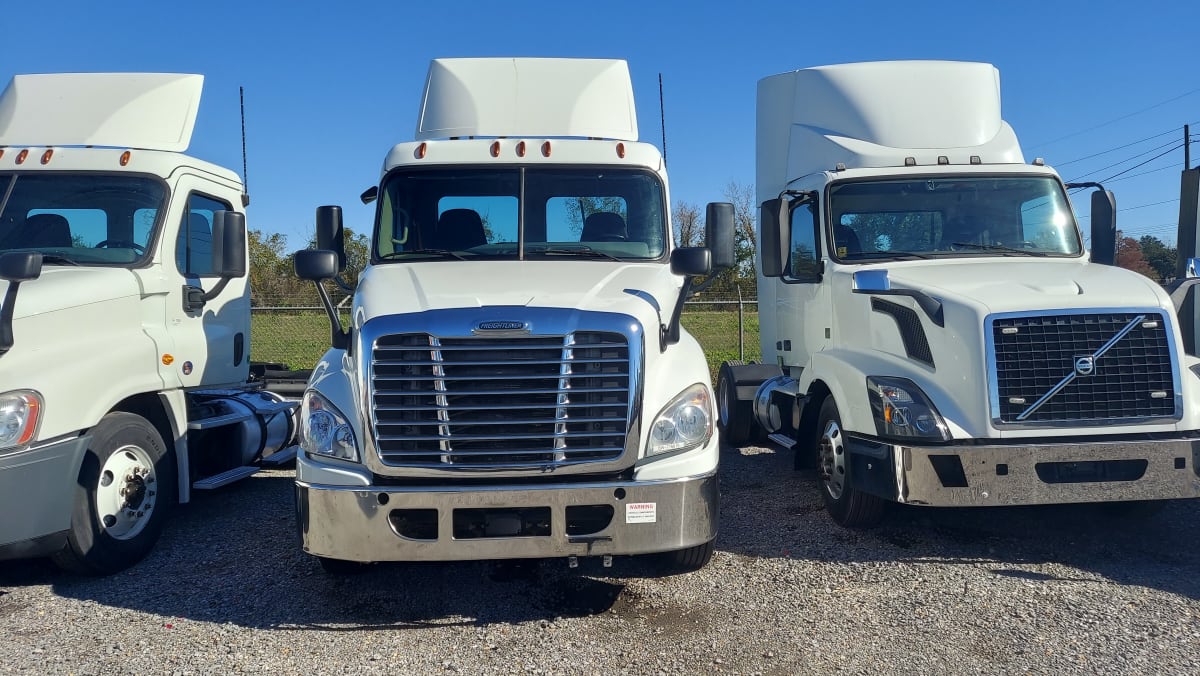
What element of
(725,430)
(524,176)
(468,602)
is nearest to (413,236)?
(524,176)

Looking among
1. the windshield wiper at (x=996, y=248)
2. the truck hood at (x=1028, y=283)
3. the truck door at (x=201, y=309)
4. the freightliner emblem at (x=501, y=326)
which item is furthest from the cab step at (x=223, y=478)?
the windshield wiper at (x=996, y=248)

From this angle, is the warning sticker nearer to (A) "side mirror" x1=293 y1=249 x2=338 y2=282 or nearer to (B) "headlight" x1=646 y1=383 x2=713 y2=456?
(B) "headlight" x1=646 y1=383 x2=713 y2=456

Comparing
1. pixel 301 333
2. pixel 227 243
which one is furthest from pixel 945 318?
pixel 301 333

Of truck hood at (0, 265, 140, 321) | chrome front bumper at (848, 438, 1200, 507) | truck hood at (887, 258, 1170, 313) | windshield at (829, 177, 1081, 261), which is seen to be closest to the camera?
truck hood at (0, 265, 140, 321)

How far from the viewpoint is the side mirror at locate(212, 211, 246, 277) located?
19.7 feet

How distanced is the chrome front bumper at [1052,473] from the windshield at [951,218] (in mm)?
1953

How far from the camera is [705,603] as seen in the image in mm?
4703

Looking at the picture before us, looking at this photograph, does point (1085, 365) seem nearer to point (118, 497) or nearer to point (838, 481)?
point (838, 481)

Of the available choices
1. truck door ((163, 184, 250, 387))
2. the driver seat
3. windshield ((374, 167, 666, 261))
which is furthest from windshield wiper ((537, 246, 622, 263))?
the driver seat

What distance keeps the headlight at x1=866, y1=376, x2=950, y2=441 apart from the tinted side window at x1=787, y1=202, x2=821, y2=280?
1.83 meters

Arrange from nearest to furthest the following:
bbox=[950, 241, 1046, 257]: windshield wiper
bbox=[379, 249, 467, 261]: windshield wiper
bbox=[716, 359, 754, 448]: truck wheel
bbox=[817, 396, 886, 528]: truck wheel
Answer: bbox=[379, 249, 467, 261]: windshield wiper
bbox=[817, 396, 886, 528]: truck wheel
bbox=[950, 241, 1046, 257]: windshield wiper
bbox=[716, 359, 754, 448]: truck wheel

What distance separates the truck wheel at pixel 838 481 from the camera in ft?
18.7

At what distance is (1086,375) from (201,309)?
607 centimetres

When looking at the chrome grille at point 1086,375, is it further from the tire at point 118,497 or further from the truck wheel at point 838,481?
the tire at point 118,497
